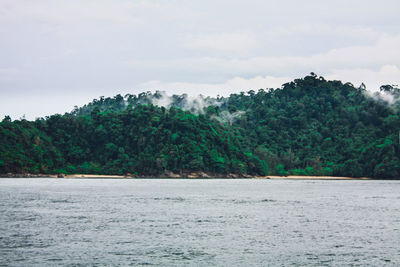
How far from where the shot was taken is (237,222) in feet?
204

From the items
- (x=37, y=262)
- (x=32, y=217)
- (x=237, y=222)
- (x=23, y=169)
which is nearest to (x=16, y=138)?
(x=23, y=169)

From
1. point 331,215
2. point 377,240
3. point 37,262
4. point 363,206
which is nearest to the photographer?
point 37,262

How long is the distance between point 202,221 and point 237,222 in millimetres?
4334

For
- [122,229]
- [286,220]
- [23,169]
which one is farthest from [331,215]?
[23,169]

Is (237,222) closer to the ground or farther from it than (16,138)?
closer to the ground

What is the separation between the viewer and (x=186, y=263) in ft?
121

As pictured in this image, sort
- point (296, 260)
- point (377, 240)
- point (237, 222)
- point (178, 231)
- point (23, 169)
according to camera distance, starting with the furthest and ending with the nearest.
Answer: point (23, 169), point (237, 222), point (178, 231), point (377, 240), point (296, 260)

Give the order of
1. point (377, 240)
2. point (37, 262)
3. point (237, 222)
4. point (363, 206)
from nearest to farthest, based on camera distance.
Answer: point (37, 262)
point (377, 240)
point (237, 222)
point (363, 206)

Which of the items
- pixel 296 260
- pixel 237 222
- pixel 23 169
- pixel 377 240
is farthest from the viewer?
pixel 23 169

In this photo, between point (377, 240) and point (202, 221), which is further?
point (202, 221)

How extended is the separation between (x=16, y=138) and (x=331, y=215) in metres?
154

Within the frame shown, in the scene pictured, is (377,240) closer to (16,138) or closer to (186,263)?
(186,263)

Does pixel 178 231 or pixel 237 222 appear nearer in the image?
pixel 178 231

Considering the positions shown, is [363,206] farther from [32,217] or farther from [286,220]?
[32,217]
